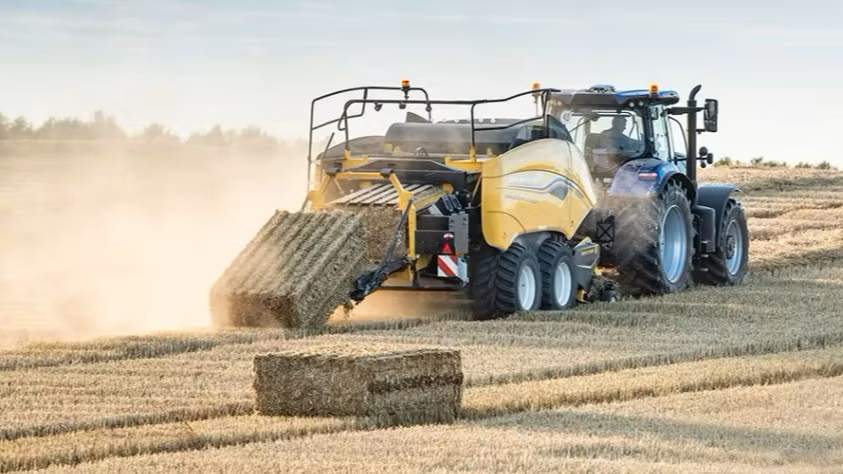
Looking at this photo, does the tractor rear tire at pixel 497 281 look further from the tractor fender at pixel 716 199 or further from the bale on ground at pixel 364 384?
the bale on ground at pixel 364 384

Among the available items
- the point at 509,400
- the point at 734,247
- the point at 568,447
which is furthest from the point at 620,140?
the point at 568,447

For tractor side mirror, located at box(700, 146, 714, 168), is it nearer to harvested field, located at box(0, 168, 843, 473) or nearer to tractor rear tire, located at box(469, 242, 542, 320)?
harvested field, located at box(0, 168, 843, 473)

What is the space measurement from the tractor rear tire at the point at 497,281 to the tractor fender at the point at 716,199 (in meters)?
4.55

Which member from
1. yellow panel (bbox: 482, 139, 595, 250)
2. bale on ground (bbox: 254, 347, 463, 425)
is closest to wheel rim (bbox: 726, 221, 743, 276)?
yellow panel (bbox: 482, 139, 595, 250)

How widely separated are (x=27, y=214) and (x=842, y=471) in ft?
47.2

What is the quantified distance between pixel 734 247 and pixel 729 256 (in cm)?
20

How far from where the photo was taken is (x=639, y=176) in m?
18.8

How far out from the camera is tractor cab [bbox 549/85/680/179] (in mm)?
19047

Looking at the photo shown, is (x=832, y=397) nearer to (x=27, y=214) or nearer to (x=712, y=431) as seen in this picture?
(x=712, y=431)

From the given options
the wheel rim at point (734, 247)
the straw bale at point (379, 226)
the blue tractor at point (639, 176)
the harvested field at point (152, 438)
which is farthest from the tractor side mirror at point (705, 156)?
the harvested field at point (152, 438)

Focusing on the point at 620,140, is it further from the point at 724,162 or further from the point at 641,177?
the point at 724,162

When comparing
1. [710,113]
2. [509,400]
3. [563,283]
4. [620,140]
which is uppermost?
[710,113]

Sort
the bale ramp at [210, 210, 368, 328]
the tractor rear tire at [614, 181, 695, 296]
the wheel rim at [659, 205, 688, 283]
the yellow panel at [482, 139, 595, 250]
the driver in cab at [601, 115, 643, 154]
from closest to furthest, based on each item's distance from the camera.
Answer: the bale ramp at [210, 210, 368, 328] → the yellow panel at [482, 139, 595, 250] → the tractor rear tire at [614, 181, 695, 296] → the driver in cab at [601, 115, 643, 154] → the wheel rim at [659, 205, 688, 283]

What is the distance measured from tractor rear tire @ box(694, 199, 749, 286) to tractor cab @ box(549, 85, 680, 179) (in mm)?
1956
